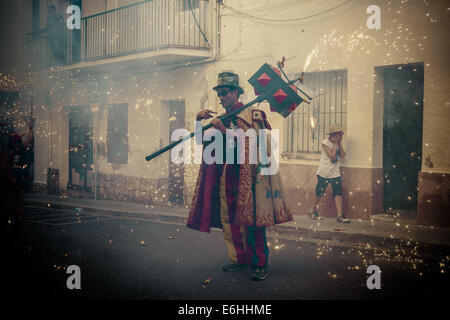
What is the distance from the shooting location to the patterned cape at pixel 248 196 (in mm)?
4477

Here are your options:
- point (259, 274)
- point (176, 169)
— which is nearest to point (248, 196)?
point (259, 274)

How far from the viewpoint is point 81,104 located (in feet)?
45.1

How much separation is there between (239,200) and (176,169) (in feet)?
A: 23.5

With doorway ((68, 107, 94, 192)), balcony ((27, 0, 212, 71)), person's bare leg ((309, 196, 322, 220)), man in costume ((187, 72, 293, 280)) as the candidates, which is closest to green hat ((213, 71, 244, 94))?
man in costume ((187, 72, 293, 280))

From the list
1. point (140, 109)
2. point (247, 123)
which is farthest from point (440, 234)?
point (140, 109)

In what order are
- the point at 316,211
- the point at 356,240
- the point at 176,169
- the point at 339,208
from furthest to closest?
the point at 176,169, the point at 316,211, the point at 339,208, the point at 356,240

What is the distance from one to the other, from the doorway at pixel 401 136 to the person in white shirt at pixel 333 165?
3.93 ft

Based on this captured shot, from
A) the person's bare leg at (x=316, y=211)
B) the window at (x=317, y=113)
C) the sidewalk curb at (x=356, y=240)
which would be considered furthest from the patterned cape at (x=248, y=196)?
the window at (x=317, y=113)

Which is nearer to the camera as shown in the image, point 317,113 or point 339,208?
point 339,208

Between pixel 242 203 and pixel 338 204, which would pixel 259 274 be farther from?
pixel 338 204

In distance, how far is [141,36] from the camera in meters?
11.9

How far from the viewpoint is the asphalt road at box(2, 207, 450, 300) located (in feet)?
13.4

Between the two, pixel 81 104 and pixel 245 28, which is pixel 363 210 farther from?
pixel 81 104

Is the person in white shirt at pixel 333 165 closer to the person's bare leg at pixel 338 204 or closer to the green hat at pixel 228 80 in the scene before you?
the person's bare leg at pixel 338 204
